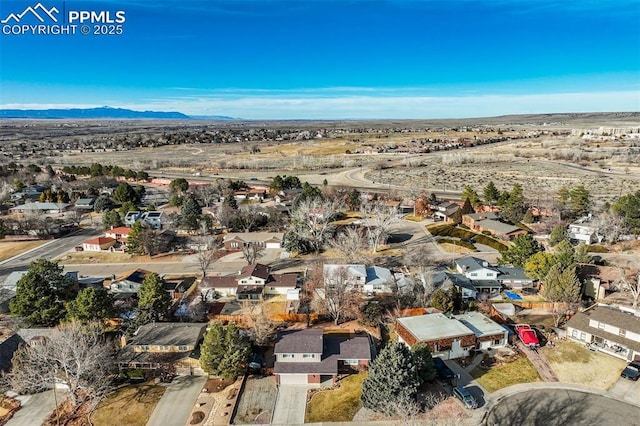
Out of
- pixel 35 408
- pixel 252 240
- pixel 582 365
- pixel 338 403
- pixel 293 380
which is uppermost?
pixel 252 240

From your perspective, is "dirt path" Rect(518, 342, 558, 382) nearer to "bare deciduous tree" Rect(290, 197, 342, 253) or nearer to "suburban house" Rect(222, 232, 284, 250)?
"bare deciduous tree" Rect(290, 197, 342, 253)

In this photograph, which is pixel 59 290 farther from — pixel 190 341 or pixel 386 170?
pixel 386 170

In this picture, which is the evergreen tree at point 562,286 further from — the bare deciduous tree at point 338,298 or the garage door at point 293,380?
the garage door at point 293,380

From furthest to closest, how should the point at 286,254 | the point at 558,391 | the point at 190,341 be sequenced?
the point at 286,254
the point at 190,341
the point at 558,391

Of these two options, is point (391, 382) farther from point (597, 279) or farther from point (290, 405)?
point (597, 279)

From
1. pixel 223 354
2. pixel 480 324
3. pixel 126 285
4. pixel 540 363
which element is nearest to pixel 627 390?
pixel 540 363

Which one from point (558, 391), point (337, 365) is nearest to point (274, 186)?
point (337, 365)

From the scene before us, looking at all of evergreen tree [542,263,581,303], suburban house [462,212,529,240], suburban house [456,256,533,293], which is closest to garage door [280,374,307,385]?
suburban house [456,256,533,293]
